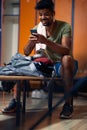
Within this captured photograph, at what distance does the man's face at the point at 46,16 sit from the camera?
7.61 feet

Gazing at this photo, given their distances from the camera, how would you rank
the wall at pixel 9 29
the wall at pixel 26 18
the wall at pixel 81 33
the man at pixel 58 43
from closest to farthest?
the man at pixel 58 43, the wall at pixel 81 33, the wall at pixel 26 18, the wall at pixel 9 29

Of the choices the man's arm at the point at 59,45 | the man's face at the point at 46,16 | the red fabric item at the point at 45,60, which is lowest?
the red fabric item at the point at 45,60

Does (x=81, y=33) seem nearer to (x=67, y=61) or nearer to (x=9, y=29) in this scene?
(x=9, y=29)

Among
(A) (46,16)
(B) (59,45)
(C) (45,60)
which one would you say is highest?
(A) (46,16)

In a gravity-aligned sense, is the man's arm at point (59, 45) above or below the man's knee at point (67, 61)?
above

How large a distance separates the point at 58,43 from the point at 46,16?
0.80 feet

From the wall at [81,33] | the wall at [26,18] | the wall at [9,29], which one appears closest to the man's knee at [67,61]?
the wall at [81,33]

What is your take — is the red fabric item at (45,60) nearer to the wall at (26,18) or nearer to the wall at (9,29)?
the wall at (26,18)

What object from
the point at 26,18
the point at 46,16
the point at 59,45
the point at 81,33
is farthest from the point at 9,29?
the point at 59,45

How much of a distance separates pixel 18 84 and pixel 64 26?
29.2 inches

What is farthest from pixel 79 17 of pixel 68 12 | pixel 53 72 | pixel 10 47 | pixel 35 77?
pixel 35 77

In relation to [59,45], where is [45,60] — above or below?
below

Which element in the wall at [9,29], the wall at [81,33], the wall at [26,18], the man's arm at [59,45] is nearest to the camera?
the man's arm at [59,45]

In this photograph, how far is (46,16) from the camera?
7.64ft
